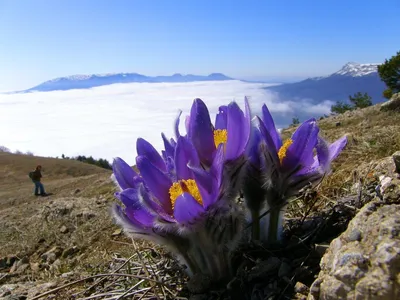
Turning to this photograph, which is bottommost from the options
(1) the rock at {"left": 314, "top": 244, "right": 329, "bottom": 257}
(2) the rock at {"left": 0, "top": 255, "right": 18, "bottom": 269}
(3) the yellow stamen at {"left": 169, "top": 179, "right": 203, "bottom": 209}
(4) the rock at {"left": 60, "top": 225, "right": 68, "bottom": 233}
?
(2) the rock at {"left": 0, "top": 255, "right": 18, "bottom": 269}

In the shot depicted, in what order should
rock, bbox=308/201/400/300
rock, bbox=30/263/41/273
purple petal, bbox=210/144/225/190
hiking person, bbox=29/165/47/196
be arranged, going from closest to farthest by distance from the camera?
rock, bbox=308/201/400/300, purple petal, bbox=210/144/225/190, rock, bbox=30/263/41/273, hiking person, bbox=29/165/47/196

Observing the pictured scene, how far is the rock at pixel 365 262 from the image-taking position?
1.21 meters

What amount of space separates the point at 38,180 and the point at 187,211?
1909cm

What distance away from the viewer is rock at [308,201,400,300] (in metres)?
1.21

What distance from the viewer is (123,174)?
204cm

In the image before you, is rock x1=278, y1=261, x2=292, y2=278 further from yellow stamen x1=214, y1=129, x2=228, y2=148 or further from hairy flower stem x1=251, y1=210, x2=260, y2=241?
yellow stamen x1=214, y1=129, x2=228, y2=148

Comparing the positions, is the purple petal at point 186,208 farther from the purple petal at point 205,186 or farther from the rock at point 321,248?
the rock at point 321,248

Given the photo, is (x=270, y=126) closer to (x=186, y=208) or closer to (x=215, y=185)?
(x=215, y=185)

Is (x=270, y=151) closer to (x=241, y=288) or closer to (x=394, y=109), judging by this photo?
(x=241, y=288)

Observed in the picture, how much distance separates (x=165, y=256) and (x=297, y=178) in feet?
2.94

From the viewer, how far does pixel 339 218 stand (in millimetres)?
2098

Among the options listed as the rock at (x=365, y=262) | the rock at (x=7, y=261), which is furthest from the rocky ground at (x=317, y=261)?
the rock at (x=7, y=261)

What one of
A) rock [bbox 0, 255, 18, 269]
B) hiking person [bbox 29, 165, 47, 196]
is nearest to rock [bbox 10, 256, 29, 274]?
rock [bbox 0, 255, 18, 269]

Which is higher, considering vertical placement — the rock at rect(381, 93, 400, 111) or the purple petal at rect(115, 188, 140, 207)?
the purple petal at rect(115, 188, 140, 207)
